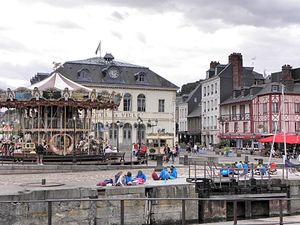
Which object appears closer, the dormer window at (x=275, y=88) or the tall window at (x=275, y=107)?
the tall window at (x=275, y=107)

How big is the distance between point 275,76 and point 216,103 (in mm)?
10119

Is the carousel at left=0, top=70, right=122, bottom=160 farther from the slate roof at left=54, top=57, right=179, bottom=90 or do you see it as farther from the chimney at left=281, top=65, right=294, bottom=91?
the chimney at left=281, top=65, right=294, bottom=91

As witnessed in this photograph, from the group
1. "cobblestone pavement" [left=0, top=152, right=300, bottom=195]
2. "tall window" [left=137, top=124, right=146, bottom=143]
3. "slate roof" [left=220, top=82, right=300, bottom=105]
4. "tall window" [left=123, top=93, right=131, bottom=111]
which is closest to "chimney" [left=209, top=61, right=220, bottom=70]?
"slate roof" [left=220, top=82, right=300, bottom=105]

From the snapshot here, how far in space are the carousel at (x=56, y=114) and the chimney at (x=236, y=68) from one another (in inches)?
1419

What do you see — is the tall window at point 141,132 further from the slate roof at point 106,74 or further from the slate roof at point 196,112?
the slate roof at point 196,112

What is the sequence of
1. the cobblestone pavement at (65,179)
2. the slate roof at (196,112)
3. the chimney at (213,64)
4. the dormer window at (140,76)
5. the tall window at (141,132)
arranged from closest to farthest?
the cobblestone pavement at (65,179) → the tall window at (141,132) → the dormer window at (140,76) → the chimney at (213,64) → the slate roof at (196,112)

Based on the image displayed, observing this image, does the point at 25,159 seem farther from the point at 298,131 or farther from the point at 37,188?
the point at 298,131

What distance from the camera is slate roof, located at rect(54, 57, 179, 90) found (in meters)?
57.3

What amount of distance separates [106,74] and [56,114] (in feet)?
79.0

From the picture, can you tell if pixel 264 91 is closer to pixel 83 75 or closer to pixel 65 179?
pixel 83 75

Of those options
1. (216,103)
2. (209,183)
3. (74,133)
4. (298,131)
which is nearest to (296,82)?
(298,131)

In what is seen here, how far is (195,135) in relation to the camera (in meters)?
82.6

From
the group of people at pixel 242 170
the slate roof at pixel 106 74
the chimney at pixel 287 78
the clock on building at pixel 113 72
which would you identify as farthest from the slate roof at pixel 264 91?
the group of people at pixel 242 170

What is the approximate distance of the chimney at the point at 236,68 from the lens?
68.1 m
